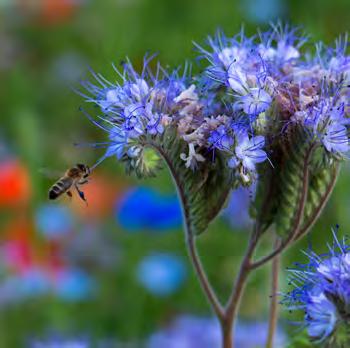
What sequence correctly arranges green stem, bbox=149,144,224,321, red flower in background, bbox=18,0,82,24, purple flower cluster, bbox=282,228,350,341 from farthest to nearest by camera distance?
red flower in background, bbox=18,0,82,24, green stem, bbox=149,144,224,321, purple flower cluster, bbox=282,228,350,341

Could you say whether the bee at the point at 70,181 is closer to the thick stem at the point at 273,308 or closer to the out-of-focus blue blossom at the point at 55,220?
the thick stem at the point at 273,308

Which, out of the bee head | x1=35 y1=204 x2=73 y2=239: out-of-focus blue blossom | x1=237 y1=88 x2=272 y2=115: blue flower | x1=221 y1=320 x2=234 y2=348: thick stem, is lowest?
x1=221 y1=320 x2=234 y2=348: thick stem

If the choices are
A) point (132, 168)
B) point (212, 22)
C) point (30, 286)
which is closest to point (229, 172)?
point (132, 168)

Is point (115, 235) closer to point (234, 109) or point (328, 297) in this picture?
point (234, 109)

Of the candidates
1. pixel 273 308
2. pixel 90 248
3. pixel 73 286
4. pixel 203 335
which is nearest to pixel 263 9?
pixel 90 248

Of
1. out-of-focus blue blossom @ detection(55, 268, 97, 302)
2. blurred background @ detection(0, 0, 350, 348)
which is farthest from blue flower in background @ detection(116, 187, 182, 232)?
out-of-focus blue blossom @ detection(55, 268, 97, 302)

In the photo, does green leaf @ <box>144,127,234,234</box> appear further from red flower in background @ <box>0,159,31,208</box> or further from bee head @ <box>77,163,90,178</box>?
red flower in background @ <box>0,159,31,208</box>

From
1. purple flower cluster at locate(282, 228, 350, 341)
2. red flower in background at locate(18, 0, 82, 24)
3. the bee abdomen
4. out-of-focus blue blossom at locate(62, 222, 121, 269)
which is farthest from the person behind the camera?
red flower in background at locate(18, 0, 82, 24)
